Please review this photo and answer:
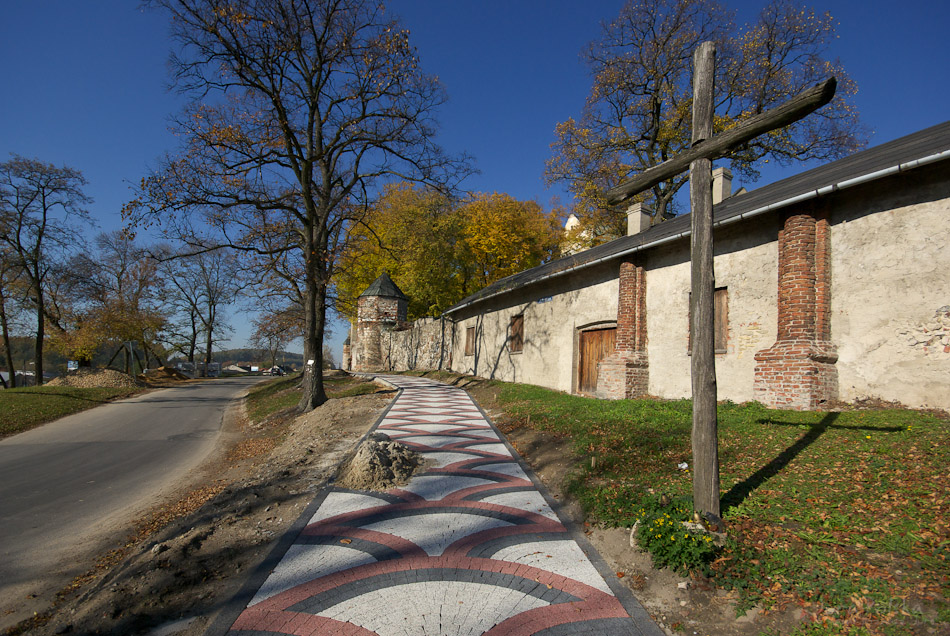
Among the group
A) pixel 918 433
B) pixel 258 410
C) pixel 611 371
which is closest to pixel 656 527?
pixel 918 433

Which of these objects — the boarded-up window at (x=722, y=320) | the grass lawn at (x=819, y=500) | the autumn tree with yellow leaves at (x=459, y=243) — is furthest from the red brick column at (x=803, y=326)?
the autumn tree with yellow leaves at (x=459, y=243)

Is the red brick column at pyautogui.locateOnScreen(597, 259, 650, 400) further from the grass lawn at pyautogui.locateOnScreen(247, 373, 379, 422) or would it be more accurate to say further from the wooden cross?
the grass lawn at pyautogui.locateOnScreen(247, 373, 379, 422)

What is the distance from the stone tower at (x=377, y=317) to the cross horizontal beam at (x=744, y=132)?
26.1 meters

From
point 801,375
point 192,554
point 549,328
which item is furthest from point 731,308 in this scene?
point 192,554

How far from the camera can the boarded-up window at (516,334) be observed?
642 inches

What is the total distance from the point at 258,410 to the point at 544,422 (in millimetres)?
11330

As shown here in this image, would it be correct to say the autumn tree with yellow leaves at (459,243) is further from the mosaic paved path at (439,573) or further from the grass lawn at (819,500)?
the mosaic paved path at (439,573)

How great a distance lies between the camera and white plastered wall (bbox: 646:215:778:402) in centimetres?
816

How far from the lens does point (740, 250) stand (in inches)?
340

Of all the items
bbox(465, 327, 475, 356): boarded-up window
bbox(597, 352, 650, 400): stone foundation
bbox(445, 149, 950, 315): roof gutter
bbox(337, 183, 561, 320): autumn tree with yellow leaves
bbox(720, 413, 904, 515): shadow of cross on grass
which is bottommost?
bbox(720, 413, 904, 515): shadow of cross on grass

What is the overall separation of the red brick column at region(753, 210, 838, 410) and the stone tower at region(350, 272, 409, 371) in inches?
948

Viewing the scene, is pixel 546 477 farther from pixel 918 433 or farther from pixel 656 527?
pixel 918 433

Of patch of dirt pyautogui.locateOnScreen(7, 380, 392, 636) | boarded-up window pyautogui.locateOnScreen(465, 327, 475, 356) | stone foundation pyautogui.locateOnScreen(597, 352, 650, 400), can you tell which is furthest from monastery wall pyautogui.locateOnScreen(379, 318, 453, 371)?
patch of dirt pyautogui.locateOnScreen(7, 380, 392, 636)

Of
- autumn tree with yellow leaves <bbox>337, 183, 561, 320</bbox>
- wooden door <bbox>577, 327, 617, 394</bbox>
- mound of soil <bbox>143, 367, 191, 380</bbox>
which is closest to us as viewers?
wooden door <bbox>577, 327, 617, 394</bbox>
